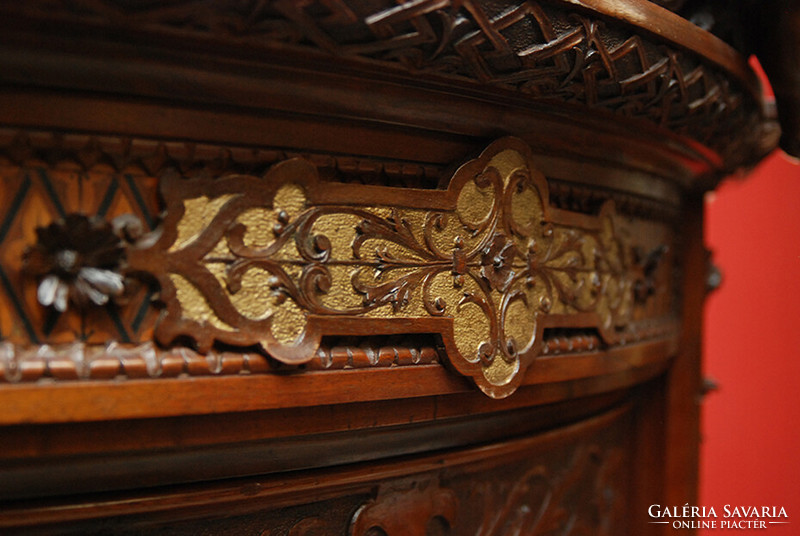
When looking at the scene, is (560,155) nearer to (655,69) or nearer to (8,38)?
(655,69)

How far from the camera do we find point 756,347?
1.43m

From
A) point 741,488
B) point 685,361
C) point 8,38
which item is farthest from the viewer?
point 741,488

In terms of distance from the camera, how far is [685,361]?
99cm

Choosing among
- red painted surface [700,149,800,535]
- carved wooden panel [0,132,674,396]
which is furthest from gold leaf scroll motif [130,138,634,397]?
red painted surface [700,149,800,535]

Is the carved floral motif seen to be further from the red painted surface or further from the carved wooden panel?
the red painted surface

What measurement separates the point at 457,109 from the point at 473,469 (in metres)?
0.29

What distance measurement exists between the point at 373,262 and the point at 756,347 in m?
1.23

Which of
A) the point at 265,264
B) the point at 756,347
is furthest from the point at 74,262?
the point at 756,347

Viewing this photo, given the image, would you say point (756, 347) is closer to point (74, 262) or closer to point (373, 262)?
point (373, 262)

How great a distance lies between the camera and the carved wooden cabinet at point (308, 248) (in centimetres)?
37

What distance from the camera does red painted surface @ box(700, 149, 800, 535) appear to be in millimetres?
1229

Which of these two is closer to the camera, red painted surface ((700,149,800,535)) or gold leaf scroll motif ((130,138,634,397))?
gold leaf scroll motif ((130,138,634,397))

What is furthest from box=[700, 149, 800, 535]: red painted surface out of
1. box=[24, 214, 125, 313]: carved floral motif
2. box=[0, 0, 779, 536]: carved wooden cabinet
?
box=[24, 214, 125, 313]: carved floral motif

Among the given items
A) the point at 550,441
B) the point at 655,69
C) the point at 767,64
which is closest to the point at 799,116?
the point at 767,64
